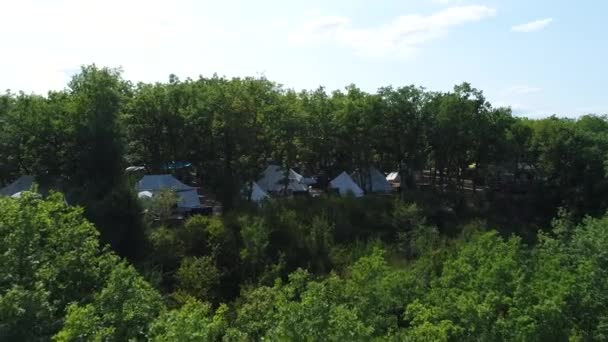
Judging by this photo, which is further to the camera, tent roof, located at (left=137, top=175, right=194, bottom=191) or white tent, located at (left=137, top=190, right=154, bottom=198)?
tent roof, located at (left=137, top=175, right=194, bottom=191)

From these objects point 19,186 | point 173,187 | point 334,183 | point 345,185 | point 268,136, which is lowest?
point 345,185

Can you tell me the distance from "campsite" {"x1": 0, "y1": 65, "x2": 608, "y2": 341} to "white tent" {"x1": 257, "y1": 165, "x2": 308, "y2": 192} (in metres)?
0.15

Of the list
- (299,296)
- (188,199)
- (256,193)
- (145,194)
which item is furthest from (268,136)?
(299,296)

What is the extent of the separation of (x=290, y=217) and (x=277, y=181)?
10.0 metres

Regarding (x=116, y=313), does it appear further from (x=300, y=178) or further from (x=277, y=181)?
(x=300, y=178)

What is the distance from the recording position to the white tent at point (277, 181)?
4034cm

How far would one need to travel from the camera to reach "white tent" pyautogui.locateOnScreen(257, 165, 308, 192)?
40344 mm

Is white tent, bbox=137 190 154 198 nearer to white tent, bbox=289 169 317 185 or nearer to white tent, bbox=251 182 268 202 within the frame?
white tent, bbox=251 182 268 202

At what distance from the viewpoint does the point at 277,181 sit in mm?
40594

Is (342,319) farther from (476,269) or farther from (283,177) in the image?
(283,177)

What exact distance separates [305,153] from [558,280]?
79.0 ft

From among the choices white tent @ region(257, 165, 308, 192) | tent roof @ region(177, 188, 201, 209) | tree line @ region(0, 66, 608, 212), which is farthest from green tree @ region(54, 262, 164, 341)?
white tent @ region(257, 165, 308, 192)

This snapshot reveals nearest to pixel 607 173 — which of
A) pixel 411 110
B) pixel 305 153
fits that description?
pixel 411 110

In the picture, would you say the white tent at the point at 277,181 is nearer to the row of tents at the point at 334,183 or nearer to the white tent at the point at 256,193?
the row of tents at the point at 334,183
